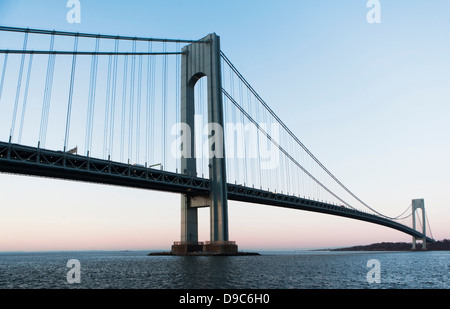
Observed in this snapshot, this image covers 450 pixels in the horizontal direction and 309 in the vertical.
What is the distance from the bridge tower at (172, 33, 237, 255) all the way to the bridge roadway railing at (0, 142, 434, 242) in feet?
5.73

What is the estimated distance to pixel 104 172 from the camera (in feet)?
150

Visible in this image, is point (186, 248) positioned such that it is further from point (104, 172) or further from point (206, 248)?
point (104, 172)

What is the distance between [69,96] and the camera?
4228cm

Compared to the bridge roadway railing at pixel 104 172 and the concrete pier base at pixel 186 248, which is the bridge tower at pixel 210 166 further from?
the bridge roadway railing at pixel 104 172

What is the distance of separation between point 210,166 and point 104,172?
16.9 metres

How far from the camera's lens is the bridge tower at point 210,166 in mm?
56750

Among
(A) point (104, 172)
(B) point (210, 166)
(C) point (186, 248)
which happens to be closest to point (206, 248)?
(C) point (186, 248)

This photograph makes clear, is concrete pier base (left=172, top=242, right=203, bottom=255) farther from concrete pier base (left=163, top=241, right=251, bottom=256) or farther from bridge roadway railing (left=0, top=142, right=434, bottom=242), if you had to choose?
bridge roadway railing (left=0, top=142, right=434, bottom=242)

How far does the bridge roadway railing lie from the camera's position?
129 ft

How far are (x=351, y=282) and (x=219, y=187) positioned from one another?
106ft

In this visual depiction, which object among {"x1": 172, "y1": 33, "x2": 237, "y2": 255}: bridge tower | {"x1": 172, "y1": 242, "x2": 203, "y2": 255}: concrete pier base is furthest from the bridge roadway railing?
{"x1": 172, "y1": 242, "x2": 203, "y2": 255}: concrete pier base

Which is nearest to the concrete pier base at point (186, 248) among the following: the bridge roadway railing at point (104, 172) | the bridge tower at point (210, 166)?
the bridge tower at point (210, 166)
